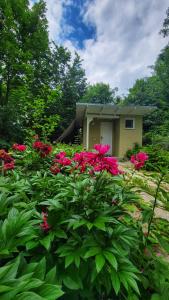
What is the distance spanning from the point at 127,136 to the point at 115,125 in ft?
3.81

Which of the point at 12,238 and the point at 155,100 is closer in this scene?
the point at 12,238

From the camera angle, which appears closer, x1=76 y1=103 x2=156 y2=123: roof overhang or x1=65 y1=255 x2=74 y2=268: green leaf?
x1=65 y1=255 x2=74 y2=268: green leaf

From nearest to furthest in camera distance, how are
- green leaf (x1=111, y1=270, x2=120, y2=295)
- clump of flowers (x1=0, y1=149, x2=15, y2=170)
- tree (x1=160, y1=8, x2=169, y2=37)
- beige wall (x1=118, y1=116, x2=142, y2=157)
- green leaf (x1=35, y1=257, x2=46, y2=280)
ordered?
green leaf (x1=35, y1=257, x2=46, y2=280) → green leaf (x1=111, y1=270, x2=120, y2=295) → clump of flowers (x1=0, y1=149, x2=15, y2=170) → beige wall (x1=118, y1=116, x2=142, y2=157) → tree (x1=160, y1=8, x2=169, y2=37)

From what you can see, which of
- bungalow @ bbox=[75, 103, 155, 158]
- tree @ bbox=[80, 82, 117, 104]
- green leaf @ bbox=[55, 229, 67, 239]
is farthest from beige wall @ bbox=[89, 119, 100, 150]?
tree @ bbox=[80, 82, 117, 104]

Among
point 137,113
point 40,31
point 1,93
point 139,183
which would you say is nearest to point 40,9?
point 40,31

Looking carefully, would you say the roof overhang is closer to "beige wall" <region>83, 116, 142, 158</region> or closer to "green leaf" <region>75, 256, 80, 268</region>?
"beige wall" <region>83, 116, 142, 158</region>

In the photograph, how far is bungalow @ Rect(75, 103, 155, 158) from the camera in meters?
Answer: 11.3

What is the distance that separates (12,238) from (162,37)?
1936cm

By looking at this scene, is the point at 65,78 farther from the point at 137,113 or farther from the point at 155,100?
the point at 137,113

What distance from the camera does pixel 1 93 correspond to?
40.7 ft

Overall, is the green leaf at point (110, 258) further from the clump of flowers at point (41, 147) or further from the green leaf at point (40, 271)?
the clump of flowers at point (41, 147)

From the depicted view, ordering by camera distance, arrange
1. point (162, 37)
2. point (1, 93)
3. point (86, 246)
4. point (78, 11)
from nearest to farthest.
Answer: point (86, 246) < point (78, 11) < point (1, 93) < point (162, 37)

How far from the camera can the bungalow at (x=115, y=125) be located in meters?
11.3

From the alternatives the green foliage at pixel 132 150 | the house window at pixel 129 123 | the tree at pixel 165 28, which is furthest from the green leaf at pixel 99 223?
the tree at pixel 165 28
